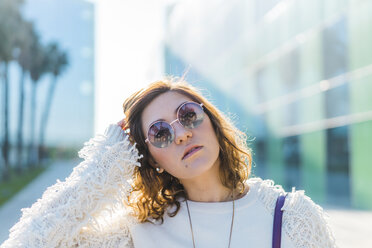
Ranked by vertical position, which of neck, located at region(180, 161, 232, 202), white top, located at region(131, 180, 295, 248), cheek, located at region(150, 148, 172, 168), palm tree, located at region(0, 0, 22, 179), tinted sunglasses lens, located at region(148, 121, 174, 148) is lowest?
white top, located at region(131, 180, 295, 248)

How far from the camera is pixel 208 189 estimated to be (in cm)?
200

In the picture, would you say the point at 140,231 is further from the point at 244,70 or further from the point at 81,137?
the point at 81,137

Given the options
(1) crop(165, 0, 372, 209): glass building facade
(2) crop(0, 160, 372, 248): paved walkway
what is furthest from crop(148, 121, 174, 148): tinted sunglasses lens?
(1) crop(165, 0, 372, 209): glass building facade

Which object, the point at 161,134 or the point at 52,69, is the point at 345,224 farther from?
the point at 52,69

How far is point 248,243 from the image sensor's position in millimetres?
1788

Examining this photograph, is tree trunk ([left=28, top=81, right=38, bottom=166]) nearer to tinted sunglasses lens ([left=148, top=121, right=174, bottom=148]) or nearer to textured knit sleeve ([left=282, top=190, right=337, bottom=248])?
tinted sunglasses lens ([left=148, top=121, right=174, bottom=148])

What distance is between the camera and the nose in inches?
73.3

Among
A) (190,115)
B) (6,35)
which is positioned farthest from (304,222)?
(6,35)

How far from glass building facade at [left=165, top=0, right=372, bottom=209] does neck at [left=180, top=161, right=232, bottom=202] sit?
6973mm

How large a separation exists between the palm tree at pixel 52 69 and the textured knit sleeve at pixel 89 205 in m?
33.3

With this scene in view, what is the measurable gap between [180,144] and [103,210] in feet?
1.69

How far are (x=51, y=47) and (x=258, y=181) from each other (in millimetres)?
34397

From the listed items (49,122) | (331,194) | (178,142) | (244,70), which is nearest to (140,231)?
(178,142)

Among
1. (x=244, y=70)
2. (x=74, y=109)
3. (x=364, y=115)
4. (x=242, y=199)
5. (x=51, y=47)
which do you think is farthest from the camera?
(x=74, y=109)
